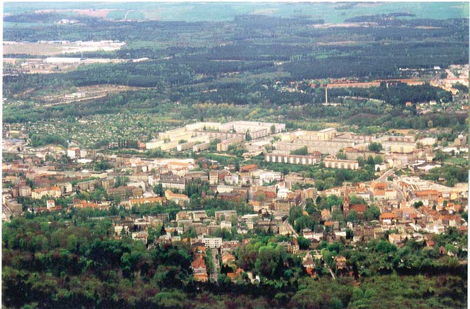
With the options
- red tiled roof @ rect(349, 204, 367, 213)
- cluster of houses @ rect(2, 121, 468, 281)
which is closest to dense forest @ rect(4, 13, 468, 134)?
cluster of houses @ rect(2, 121, 468, 281)

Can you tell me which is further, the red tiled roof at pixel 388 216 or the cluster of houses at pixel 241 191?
the red tiled roof at pixel 388 216

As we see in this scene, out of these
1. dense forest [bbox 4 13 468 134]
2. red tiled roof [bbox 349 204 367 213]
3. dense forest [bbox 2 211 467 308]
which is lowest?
dense forest [bbox 2 211 467 308]

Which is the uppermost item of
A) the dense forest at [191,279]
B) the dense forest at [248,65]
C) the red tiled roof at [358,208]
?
the dense forest at [248,65]

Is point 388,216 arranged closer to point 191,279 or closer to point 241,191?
point 241,191

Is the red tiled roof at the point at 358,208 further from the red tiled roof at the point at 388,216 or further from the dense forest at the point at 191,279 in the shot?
the dense forest at the point at 191,279

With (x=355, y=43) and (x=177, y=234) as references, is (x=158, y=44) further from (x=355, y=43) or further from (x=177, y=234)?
(x=177, y=234)

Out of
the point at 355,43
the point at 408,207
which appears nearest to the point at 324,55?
the point at 355,43

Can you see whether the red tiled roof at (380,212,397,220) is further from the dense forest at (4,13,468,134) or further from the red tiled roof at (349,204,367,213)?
the dense forest at (4,13,468,134)

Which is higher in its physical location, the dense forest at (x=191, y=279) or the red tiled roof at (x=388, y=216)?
the red tiled roof at (x=388, y=216)

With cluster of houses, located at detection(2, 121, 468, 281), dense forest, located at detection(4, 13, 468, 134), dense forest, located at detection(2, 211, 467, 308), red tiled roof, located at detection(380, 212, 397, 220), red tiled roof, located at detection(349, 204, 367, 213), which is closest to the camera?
dense forest, located at detection(2, 211, 467, 308)

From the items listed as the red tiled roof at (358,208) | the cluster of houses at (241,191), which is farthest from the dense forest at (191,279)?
the red tiled roof at (358,208)

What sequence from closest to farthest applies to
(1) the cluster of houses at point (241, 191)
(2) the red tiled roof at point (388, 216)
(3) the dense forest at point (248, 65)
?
(1) the cluster of houses at point (241, 191) → (2) the red tiled roof at point (388, 216) → (3) the dense forest at point (248, 65)
